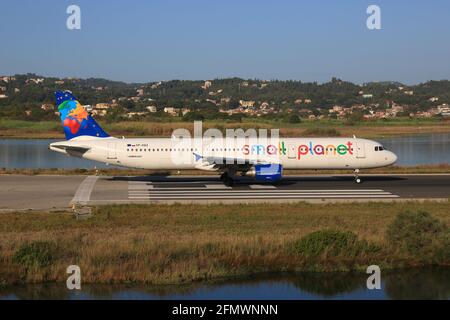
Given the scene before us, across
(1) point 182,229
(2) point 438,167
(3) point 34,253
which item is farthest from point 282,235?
(2) point 438,167

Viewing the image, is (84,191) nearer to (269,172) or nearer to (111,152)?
(111,152)

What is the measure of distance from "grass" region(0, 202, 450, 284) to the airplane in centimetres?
1355

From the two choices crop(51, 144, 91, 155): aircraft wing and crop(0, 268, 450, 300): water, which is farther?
crop(51, 144, 91, 155): aircraft wing

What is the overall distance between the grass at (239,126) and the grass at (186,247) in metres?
73.9

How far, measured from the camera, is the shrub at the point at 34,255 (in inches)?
917

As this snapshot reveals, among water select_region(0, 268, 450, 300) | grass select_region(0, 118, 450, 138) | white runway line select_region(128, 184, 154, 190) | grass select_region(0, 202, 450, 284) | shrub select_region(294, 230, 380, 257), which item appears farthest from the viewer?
grass select_region(0, 118, 450, 138)

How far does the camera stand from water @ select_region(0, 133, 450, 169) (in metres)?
70.8

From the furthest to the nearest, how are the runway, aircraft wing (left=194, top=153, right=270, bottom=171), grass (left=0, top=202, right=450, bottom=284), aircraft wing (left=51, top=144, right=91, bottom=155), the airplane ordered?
the airplane
aircraft wing (left=51, top=144, right=91, bottom=155)
aircraft wing (left=194, top=153, right=270, bottom=171)
the runway
grass (left=0, top=202, right=450, bottom=284)

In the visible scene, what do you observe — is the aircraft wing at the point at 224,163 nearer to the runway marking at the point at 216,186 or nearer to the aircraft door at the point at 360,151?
the runway marking at the point at 216,186

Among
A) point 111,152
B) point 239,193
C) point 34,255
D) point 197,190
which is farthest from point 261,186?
point 34,255

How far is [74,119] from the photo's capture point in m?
47.7

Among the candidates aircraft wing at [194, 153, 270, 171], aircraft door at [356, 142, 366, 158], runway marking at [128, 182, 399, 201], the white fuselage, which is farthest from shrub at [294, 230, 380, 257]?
aircraft door at [356, 142, 366, 158]

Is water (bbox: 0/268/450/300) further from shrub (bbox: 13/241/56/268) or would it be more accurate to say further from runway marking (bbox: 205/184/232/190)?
runway marking (bbox: 205/184/232/190)

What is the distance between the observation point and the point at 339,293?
22.2 meters
